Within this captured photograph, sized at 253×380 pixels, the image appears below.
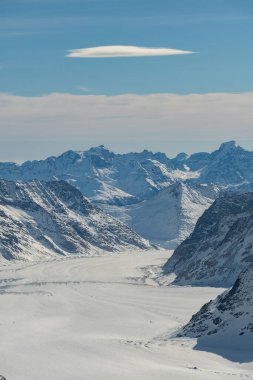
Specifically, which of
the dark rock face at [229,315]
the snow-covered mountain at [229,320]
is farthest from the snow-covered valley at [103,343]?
the dark rock face at [229,315]

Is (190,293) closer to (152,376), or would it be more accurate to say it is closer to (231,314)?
(231,314)

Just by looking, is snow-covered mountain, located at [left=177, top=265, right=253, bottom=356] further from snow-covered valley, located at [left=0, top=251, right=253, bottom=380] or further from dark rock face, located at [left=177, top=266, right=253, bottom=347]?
snow-covered valley, located at [left=0, top=251, right=253, bottom=380]

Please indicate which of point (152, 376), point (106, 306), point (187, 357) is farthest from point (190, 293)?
point (152, 376)

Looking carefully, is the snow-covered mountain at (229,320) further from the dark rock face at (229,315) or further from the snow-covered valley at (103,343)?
the snow-covered valley at (103,343)

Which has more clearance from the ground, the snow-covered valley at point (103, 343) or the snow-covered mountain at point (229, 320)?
the snow-covered mountain at point (229, 320)

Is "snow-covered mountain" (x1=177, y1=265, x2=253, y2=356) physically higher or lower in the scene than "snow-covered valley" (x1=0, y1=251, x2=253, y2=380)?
higher

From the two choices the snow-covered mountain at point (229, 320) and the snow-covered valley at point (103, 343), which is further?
the snow-covered mountain at point (229, 320)

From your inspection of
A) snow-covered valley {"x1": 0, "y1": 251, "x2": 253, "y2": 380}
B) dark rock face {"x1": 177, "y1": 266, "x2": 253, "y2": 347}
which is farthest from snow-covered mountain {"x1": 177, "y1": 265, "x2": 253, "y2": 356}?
snow-covered valley {"x1": 0, "y1": 251, "x2": 253, "y2": 380}
